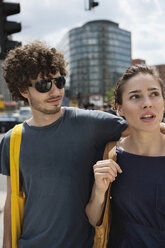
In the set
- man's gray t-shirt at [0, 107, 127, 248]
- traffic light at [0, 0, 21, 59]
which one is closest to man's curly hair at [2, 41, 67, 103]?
man's gray t-shirt at [0, 107, 127, 248]

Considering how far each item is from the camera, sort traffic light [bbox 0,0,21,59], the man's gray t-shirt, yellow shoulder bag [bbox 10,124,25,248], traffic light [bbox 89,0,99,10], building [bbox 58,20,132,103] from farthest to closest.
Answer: building [bbox 58,20,132,103], traffic light [bbox 89,0,99,10], traffic light [bbox 0,0,21,59], yellow shoulder bag [bbox 10,124,25,248], the man's gray t-shirt

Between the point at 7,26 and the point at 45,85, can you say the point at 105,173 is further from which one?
the point at 7,26

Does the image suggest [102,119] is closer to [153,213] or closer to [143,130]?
[143,130]

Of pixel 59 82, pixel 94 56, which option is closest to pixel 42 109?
pixel 59 82

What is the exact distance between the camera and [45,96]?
1.82 m

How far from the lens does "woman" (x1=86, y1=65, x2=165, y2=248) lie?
1461 millimetres

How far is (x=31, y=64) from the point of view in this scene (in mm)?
1847

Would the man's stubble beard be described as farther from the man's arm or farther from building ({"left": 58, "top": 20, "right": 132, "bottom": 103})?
building ({"left": 58, "top": 20, "right": 132, "bottom": 103})

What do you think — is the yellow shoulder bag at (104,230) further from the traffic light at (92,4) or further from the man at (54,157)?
the traffic light at (92,4)

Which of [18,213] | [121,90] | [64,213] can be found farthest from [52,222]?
[121,90]

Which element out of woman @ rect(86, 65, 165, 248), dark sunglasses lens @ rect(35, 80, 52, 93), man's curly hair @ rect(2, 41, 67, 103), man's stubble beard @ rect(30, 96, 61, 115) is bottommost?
woman @ rect(86, 65, 165, 248)

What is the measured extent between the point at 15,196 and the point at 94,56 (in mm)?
81289

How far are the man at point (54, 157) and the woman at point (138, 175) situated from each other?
0.13 m

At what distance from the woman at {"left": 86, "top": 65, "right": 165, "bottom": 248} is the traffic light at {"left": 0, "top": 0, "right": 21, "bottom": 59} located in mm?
2677
